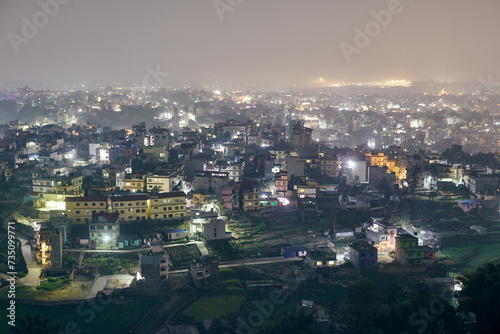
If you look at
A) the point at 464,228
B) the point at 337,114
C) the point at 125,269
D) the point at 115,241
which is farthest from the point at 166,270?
the point at 337,114

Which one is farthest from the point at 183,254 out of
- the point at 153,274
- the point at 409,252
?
the point at 409,252

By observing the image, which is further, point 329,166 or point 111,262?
point 329,166

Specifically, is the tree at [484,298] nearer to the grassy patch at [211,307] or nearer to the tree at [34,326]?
the grassy patch at [211,307]

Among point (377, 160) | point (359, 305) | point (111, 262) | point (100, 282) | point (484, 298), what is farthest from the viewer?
point (377, 160)

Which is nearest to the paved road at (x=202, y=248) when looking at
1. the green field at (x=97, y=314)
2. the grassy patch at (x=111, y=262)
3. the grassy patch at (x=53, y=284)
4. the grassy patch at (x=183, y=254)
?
the grassy patch at (x=183, y=254)

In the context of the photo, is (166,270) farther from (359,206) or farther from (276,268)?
(359,206)

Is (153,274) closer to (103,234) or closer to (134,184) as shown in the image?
(103,234)

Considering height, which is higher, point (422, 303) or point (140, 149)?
point (140, 149)
